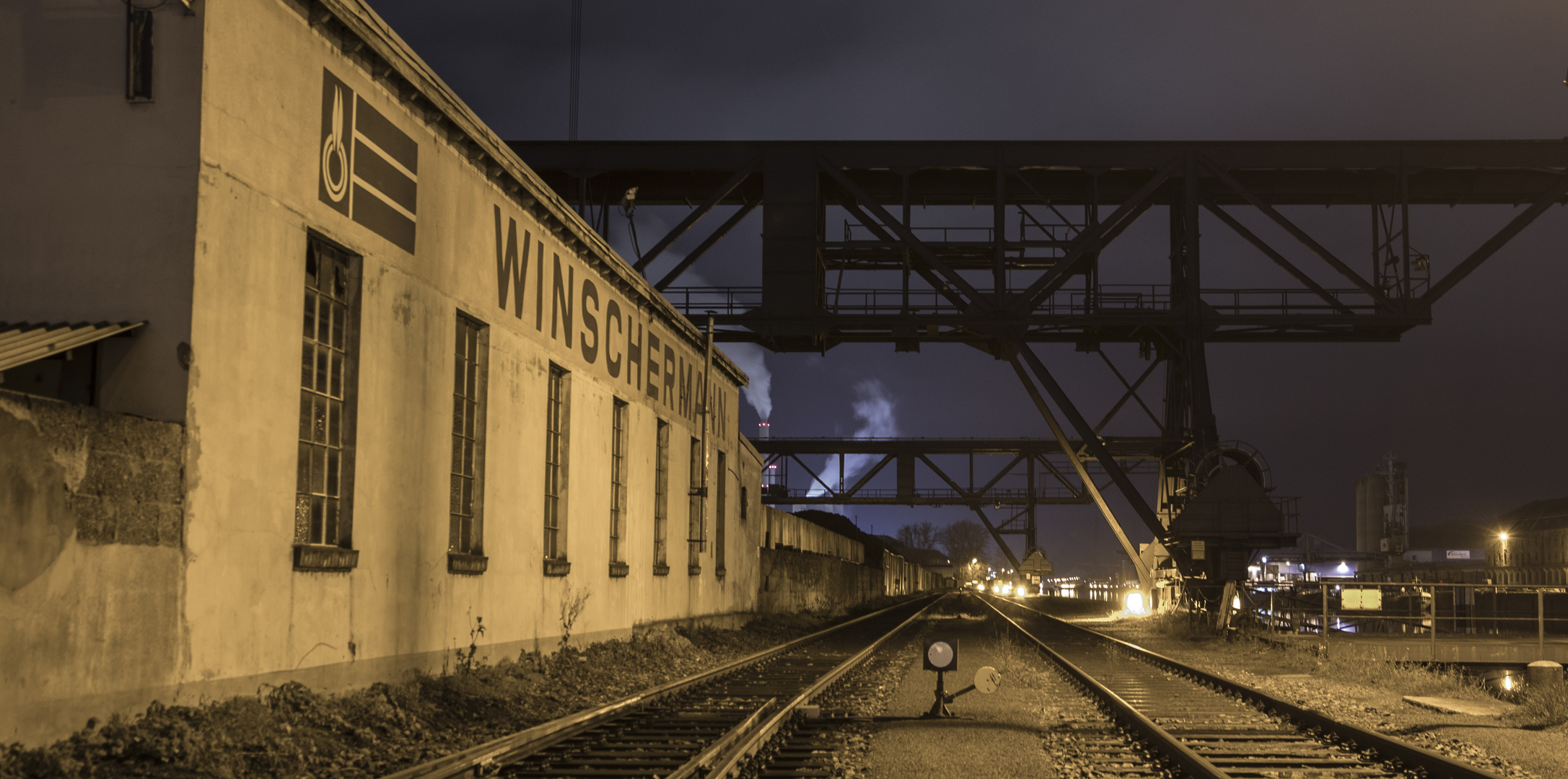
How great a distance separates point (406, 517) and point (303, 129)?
12.1 feet

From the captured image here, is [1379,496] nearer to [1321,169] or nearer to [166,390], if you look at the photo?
[1321,169]

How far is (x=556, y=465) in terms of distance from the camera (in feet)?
52.9

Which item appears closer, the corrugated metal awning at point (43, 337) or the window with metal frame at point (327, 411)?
the corrugated metal awning at point (43, 337)

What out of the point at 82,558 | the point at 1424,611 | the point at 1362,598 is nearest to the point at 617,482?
the point at 82,558

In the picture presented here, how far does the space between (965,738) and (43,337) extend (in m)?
7.45

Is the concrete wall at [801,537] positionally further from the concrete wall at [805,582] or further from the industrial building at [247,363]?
the industrial building at [247,363]

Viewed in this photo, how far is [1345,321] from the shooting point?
29281 mm

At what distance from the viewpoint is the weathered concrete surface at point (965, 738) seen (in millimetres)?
8781

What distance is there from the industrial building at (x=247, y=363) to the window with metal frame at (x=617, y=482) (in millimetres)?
4028

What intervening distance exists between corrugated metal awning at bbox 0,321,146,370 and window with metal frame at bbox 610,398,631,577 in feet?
34.7

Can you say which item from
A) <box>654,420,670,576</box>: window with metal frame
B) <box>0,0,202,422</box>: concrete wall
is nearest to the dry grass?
<box>654,420,670,576</box>: window with metal frame

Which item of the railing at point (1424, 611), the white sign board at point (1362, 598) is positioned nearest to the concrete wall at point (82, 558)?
the railing at point (1424, 611)

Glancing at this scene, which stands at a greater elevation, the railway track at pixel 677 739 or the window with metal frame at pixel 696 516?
the window with metal frame at pixel 696 516

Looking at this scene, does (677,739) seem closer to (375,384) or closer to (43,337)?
(375,384)
